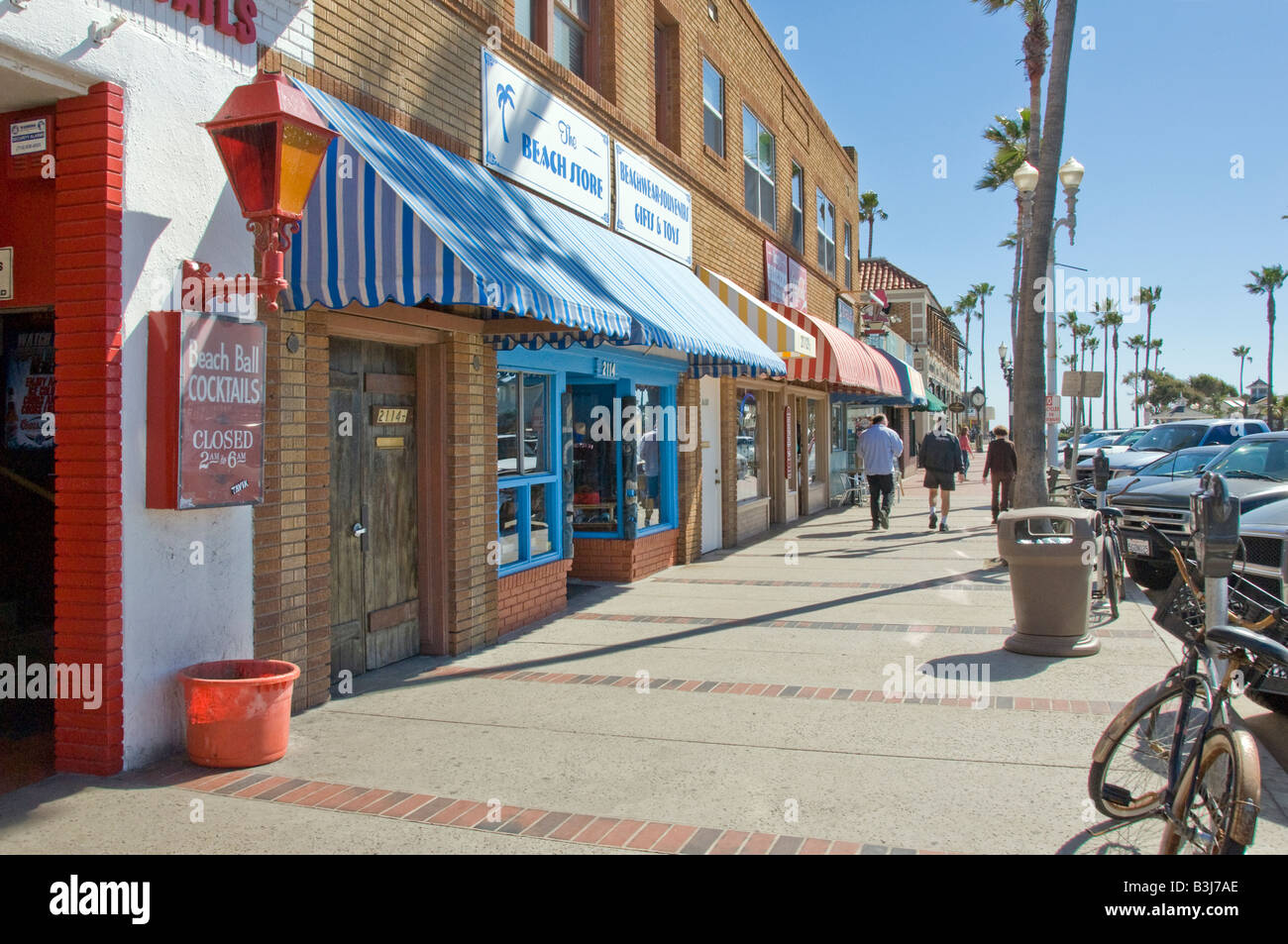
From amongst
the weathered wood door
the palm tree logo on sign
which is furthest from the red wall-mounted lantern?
the palm tree logo on sign

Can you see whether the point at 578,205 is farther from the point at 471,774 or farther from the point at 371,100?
the point at 471,774

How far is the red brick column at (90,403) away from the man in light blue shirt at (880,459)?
43.2 ft

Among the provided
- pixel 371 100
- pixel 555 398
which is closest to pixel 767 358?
pixel 555 398

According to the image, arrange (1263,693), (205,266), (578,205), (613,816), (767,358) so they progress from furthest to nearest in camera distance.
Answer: (767,358)
(578,205)
(1263,693)
(205,266)
(613,816)

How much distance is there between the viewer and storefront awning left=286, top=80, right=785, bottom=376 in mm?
5617

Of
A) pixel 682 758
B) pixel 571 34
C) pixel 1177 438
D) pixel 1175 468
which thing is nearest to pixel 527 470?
pixel 682 758

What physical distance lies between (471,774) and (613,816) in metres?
0.93

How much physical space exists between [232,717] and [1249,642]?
4.50 meters

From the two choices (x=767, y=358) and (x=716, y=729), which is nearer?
(x=716, y=729)

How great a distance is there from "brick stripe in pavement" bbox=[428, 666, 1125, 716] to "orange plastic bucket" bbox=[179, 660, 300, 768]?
6.52 feet

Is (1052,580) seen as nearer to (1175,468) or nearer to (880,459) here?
(1175,468)

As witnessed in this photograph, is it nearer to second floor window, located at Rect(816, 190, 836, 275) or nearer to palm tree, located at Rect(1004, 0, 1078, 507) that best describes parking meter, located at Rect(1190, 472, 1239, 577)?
palm tree, located at Rect(1004, 0, 1078, 507)

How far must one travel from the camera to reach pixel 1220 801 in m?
3.43

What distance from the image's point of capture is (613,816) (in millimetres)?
4445
